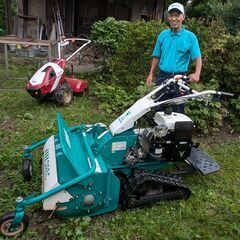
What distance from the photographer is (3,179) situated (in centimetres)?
394

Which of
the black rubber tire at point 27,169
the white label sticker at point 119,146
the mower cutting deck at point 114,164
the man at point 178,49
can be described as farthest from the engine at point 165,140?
the black rubber tire at point 27,169

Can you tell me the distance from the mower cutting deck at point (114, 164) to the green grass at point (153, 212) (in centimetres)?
12

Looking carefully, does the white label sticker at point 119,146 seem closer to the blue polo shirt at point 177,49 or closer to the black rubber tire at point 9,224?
the black rubber tire at point 9,224

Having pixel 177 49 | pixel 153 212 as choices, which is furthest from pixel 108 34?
pixel 153 212

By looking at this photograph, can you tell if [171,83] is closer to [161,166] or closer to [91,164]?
[161,166]

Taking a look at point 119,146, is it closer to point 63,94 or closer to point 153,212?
point 153,212

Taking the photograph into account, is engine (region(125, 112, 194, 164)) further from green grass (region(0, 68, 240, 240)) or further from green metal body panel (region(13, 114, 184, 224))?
green grass (region(0, 68, 240, 240))

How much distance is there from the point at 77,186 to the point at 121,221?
0.63 m

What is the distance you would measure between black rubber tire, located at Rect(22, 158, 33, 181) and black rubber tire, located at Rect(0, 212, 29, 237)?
799mm

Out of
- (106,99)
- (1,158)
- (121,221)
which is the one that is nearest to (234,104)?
(106,99)

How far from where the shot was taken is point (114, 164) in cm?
362

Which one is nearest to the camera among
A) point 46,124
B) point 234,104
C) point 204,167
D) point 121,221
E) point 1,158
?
point 121,221

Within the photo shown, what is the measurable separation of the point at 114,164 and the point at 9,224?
1.19 meters

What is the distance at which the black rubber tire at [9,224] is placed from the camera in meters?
2.91
